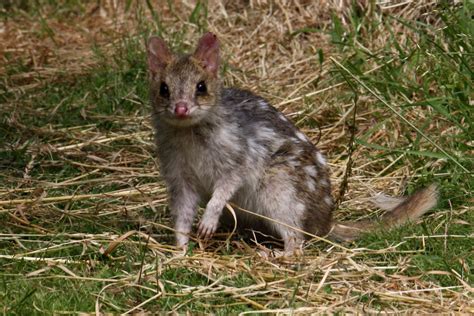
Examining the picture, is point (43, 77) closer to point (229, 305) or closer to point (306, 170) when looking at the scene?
point (306, 170)

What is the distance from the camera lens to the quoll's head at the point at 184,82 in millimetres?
5871

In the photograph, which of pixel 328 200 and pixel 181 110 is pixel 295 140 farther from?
pixel 181 110

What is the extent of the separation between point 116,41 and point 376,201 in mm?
4033

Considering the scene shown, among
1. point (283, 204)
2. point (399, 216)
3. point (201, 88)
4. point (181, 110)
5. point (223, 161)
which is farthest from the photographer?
point (399, 216)

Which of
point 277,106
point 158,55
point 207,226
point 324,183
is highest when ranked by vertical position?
point 158,55

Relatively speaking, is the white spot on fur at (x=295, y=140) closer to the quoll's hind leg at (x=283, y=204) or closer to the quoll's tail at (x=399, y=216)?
the quoll's hind leg at (x=283, y=204)

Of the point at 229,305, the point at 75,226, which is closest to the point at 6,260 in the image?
the point at 75,226

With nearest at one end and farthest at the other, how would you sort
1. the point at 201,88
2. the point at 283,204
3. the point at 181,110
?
the point at 181,110
the point at 201,88
the point at 283,204

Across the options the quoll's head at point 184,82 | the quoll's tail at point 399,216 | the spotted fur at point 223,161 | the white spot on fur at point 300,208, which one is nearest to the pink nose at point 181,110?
the quoll's head at point 184,82

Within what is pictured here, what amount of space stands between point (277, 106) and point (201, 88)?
8.35ft

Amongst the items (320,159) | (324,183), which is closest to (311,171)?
(324,183)

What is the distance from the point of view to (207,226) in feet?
20.0

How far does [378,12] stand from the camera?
9039mm

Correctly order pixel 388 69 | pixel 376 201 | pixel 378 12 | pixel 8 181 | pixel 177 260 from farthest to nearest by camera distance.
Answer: pixel 378 12 < pixel 388 69 < pixel 8 181 < pixel 376 201 < pixel 177 260
